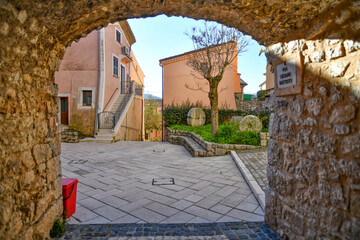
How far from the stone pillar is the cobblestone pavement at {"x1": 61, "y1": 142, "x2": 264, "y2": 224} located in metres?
0.80

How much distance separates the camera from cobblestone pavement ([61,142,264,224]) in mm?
3061

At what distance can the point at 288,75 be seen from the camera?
2.43 metres

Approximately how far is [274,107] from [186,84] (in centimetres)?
1316

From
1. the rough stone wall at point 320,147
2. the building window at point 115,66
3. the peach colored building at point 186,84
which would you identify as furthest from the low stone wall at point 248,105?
the rough stone wall at point 320,147

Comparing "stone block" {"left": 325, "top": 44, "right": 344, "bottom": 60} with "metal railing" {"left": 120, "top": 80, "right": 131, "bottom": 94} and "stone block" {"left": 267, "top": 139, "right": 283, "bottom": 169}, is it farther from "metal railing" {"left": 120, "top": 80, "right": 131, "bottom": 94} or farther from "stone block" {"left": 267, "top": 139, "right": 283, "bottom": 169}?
"metal railing" {"left": 120, "top": 80, "right": 131, "bottom": 94}

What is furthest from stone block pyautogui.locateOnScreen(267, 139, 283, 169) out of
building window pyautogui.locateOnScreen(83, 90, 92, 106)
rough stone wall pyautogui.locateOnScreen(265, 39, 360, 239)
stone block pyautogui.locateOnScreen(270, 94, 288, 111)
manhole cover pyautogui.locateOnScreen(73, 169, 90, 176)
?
building window pyautogui.locateOnScreen(83, 90, 92, 106)

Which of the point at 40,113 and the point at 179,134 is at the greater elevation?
the point at 40,113

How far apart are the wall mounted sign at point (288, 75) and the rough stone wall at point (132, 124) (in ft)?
34.6

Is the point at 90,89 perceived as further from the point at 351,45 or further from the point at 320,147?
the point at 351,45

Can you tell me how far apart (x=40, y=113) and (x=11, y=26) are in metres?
0.98

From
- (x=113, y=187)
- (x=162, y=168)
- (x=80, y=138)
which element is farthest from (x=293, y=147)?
(x=80, y=138)

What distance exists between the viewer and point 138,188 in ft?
13.7

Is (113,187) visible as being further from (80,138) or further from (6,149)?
(80,138)

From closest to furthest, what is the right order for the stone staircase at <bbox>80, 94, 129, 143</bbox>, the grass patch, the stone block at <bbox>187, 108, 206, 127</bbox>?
the grass patch, the stone staircase at <bbox>80, 94, 129, 143</bbox>, the stone block at <bbox>187, 108, 206, 127</bbox>
